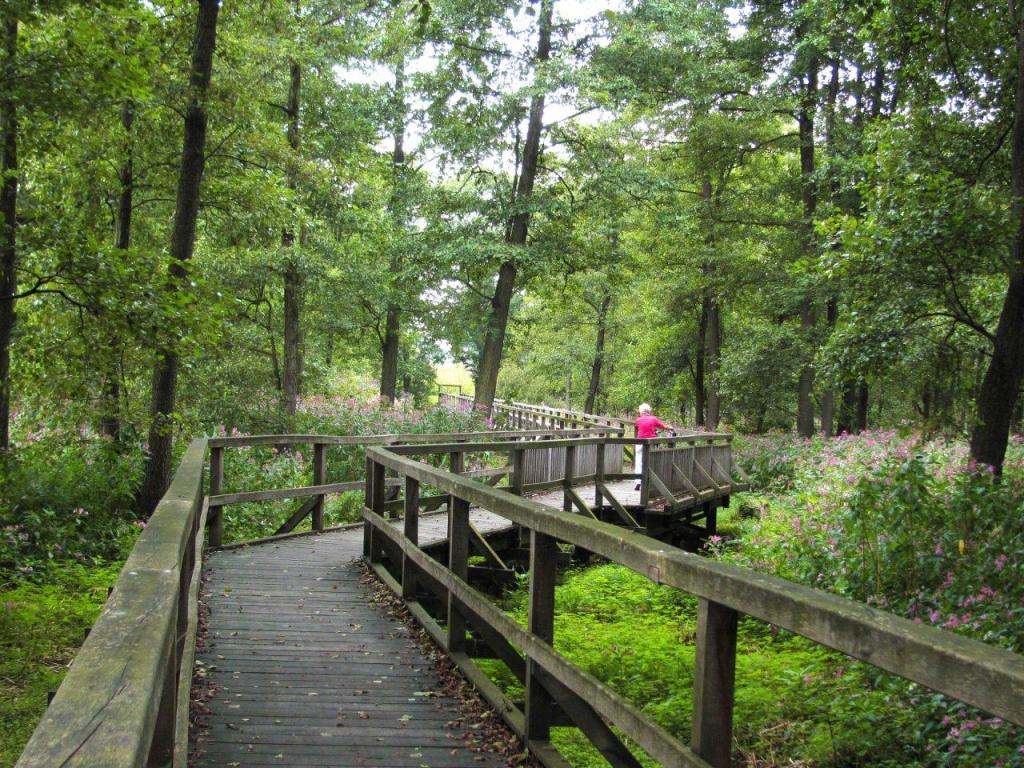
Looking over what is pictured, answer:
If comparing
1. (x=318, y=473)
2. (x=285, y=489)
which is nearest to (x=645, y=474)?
(x=318, y=473)

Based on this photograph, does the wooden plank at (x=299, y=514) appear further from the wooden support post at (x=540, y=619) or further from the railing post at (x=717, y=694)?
the railing post at (x=717, y=694)

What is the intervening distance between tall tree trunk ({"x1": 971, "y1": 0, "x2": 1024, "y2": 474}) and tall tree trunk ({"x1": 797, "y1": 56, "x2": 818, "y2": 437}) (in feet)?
42.2

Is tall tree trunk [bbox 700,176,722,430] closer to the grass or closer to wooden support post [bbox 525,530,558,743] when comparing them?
the grass

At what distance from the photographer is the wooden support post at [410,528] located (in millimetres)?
6363

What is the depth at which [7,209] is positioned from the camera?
954 cm

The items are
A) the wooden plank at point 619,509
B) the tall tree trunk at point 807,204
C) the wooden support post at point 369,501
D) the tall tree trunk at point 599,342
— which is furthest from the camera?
the tall tree trunk at point 599,342

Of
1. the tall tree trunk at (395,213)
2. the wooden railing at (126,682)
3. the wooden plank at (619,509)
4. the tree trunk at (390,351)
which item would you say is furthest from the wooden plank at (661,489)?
the tree trunk at (390,351)

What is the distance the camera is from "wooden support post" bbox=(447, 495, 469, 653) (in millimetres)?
5105

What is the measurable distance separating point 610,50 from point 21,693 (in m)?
19.3

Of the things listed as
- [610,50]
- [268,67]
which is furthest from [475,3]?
[268,67]

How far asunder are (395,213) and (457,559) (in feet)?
60.6

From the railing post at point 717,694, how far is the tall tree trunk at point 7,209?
295 inches

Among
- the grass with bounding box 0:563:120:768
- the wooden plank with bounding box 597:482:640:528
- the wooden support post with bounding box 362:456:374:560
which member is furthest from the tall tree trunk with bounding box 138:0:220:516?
the wooden plank with bounding box 597:482:640:528

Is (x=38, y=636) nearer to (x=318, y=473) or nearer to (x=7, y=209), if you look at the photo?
(x=318, y=473)
